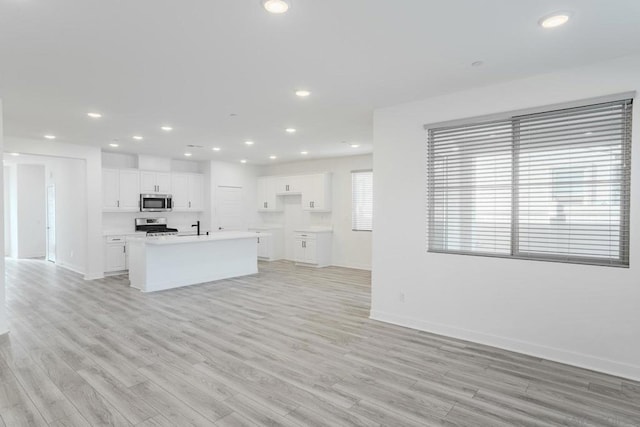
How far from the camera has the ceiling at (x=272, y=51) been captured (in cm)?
228

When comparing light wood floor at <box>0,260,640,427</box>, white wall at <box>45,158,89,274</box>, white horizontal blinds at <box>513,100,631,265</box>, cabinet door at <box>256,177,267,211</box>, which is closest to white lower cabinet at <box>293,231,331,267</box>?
cabinet door at <box>256,177,267,211</box>

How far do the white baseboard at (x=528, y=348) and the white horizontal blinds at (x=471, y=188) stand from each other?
0.86 m

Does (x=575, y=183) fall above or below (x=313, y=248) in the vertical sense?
above

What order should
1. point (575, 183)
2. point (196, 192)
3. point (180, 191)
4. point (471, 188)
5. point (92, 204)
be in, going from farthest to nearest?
point (196, 192), point (180, 191), point (92, 204), point (471, 188), point (575, 183)

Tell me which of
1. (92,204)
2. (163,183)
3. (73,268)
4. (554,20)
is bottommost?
(73,268)

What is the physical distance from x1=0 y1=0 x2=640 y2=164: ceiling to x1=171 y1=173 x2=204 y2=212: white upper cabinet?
3.88 m

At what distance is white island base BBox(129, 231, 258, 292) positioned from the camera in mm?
6035

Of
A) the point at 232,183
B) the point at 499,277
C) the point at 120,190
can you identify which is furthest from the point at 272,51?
the point at 232,183

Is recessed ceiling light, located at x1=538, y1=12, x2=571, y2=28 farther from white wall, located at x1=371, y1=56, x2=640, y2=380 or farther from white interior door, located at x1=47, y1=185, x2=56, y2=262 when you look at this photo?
white interior door, located at x1=47, y1=185, x2=56, y2=262

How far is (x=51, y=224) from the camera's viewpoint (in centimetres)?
910

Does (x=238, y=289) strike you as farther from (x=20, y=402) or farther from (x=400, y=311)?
(x=20, y=402)

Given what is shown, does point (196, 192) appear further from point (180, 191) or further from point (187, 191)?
point (180, 191)

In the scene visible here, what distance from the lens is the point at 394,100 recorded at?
412cm

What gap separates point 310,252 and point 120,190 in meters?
4.34
